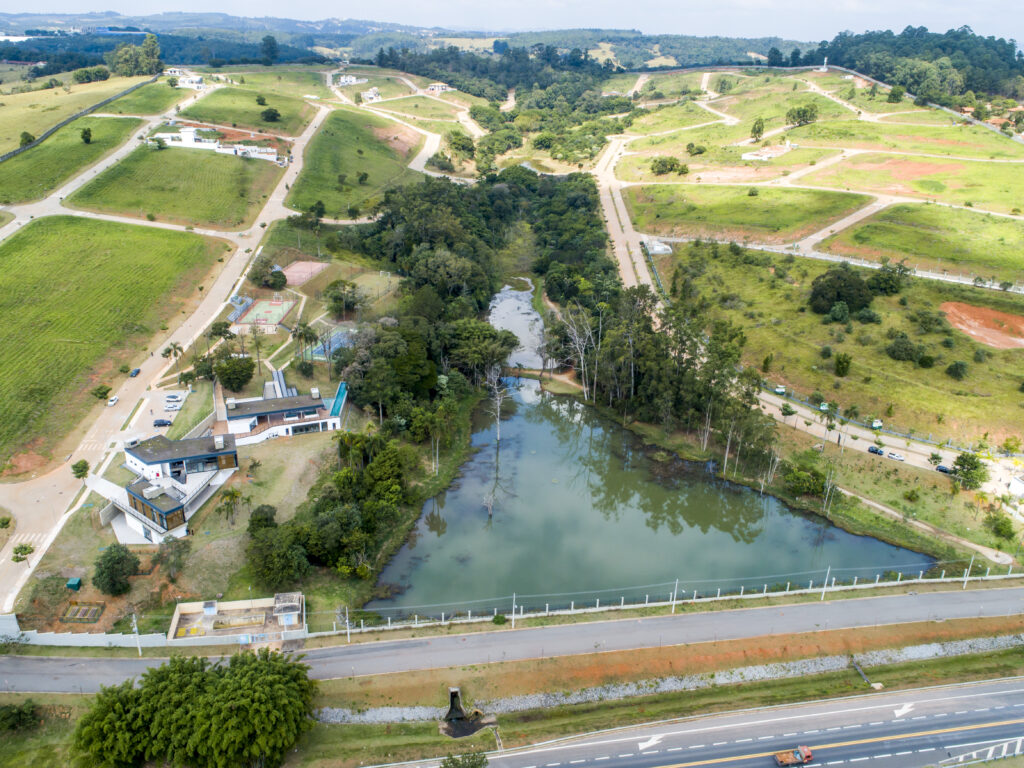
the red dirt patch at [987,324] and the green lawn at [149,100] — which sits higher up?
the green lawn at [149,100]

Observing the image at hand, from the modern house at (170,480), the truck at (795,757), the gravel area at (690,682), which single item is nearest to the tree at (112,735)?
the gravel area at (690,682)

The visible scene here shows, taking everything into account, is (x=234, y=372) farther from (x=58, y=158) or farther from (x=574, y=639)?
(x=58, y=158)

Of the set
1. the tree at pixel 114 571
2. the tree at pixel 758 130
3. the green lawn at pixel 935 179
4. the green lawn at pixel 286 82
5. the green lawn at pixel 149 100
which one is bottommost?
the tree at pixel 114 571

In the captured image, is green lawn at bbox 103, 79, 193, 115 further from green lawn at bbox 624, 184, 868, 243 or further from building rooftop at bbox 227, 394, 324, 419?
building rooftop at bbox 227, 394, 324, 419

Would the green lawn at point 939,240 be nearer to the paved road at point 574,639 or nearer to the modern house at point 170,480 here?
the paved road at point 574,639

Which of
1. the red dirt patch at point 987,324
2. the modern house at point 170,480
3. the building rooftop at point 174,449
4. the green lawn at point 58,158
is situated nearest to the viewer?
the modern house at point 170,480
